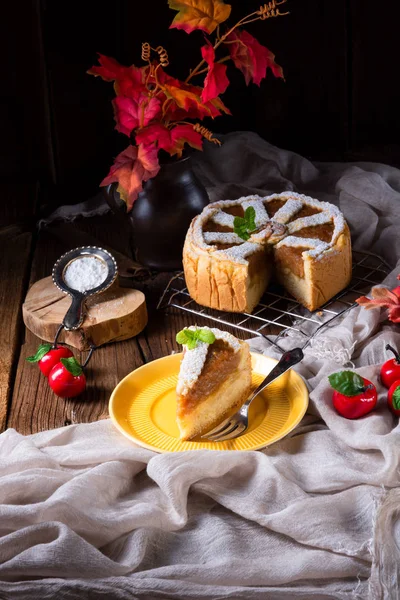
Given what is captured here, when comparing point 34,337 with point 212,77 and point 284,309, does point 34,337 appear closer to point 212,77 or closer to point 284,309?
point 284,309

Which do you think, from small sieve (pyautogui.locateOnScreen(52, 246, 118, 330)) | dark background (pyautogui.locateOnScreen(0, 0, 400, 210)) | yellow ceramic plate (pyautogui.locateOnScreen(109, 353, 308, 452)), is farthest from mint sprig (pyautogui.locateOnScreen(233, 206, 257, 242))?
dark background (pyautogui.locateOnScreen(0, 0, 400, 210))

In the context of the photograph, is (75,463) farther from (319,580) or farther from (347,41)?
(347,41)

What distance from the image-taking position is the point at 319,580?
6.62 ft

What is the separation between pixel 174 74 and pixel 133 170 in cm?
123

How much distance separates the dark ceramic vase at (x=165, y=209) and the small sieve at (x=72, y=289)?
10.7 inches

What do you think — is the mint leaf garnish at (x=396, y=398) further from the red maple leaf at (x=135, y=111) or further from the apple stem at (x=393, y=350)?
the red maple leaf at (x=135, y=111)

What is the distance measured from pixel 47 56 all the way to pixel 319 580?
2967 mm

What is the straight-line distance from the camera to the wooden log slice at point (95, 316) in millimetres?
3088

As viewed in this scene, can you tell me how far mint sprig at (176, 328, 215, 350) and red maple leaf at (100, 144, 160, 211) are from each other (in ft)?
2.87

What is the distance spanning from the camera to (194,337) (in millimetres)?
2625

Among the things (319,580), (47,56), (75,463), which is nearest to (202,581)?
(319,580)

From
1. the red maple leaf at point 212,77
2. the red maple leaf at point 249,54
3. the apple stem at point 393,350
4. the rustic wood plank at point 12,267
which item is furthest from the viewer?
the red maple leaf at point 249,54

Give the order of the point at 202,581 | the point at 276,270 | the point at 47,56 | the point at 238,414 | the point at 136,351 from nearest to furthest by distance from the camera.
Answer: the point at 202,581 → the point at 238,414 → the point at 136,351 → the point at 276,270 → the point at 47,56

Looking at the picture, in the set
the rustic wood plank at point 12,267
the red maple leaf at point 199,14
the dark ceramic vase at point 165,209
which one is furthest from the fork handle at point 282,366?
the red maple leaf at point 199,14
